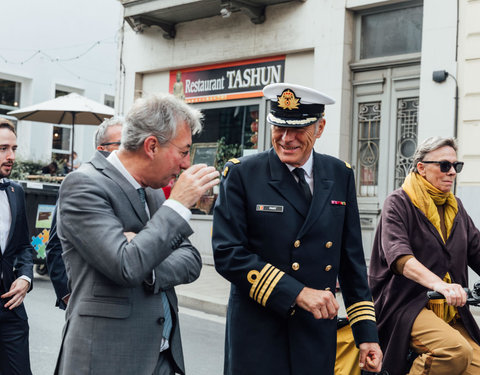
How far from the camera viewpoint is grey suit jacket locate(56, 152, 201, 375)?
2283 mm

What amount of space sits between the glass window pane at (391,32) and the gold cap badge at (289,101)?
860cm

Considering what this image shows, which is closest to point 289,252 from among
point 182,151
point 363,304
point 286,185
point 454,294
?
point 286,185

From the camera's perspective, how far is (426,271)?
382cm

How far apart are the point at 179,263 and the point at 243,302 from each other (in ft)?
1.77

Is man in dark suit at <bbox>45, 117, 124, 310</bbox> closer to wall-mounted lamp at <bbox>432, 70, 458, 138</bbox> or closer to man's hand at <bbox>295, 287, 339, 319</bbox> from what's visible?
man's hand at <bbox>295, 287, 339, 319</bbox>

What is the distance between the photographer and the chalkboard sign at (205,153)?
14.8 meters

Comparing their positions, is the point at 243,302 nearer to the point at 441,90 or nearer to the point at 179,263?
the point at 179,263

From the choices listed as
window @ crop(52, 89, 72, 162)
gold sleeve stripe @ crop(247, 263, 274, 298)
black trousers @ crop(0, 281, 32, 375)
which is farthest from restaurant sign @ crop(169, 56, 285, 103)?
gold sleeve stripe @ crop(247, 263, 274, 298)

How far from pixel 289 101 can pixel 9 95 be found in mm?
19523

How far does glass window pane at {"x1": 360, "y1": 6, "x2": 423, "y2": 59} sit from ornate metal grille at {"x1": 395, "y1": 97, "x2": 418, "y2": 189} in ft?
2.97

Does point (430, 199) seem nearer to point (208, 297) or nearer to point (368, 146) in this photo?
point (208, 297)

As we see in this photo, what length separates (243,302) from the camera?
3.06 meters

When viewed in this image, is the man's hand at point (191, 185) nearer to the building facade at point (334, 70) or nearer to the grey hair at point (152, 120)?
the grey hair at point (152, 120)

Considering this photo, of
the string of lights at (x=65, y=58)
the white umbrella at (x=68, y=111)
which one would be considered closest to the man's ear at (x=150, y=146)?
the white umbrella at (x=68, y=111)
